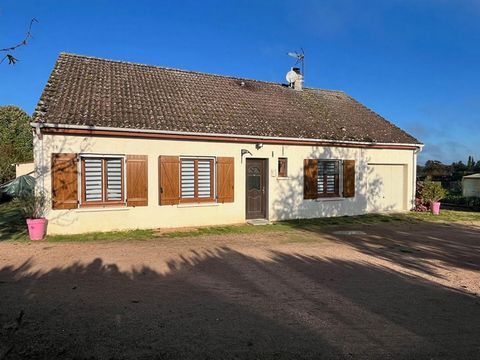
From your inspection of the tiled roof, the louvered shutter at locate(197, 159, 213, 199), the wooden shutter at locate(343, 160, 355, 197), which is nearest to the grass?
the louvered shutter at locate(197, 159, 213, 199)

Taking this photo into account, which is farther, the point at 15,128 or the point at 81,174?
the point at 15,128

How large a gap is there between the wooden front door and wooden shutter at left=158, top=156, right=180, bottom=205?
101 inches

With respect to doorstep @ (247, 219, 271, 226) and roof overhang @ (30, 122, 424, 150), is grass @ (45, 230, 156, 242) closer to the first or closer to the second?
roof overhang @ (30, 122, 424, 150)

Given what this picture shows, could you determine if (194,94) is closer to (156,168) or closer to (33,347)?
(156,168)

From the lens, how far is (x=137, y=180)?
1061 cm

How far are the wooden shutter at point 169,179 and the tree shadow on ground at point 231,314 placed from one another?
14.4 feet

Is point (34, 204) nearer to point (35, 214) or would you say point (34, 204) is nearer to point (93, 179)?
point (35, 214)

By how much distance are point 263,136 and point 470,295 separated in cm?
803

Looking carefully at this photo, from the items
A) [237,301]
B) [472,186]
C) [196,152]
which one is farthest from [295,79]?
[237,301]

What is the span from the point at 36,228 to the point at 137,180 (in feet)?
9.35

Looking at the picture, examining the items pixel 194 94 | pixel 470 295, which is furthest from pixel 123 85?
pixel 470 295

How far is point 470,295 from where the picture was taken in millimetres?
5289

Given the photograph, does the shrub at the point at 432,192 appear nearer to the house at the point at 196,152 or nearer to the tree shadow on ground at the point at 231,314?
the house at the point at 196,152

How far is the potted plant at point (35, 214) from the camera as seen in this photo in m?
9.21
